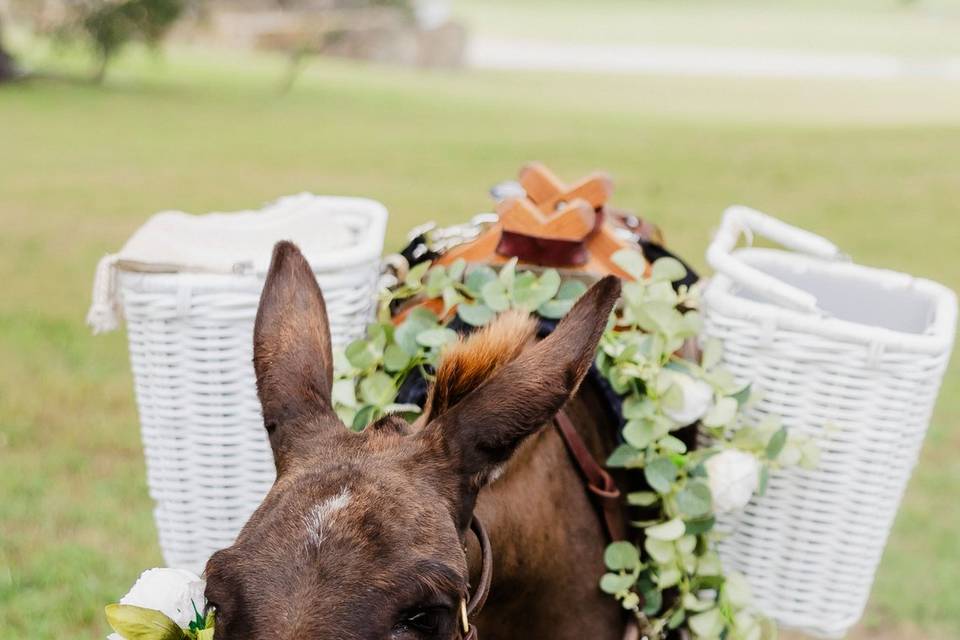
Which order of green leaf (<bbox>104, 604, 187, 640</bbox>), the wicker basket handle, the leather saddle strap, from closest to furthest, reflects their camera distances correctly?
green leaf (<bbox>104, 604, 187, 640</bbox>) < the leather saddle strap < the wicker basket handle

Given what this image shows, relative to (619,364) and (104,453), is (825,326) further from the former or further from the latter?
(104,453)

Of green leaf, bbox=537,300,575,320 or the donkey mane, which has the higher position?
the donkey mane

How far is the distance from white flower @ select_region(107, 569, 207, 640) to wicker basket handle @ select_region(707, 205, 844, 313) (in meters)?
1.60

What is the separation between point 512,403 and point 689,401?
95cm

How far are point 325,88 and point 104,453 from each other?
47.7 feet

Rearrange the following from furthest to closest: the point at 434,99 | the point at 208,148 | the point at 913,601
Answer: the point at 434,99
the point at 208,148
the point at 913,601

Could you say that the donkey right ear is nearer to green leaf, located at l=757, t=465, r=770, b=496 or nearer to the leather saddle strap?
the leather saddle strap

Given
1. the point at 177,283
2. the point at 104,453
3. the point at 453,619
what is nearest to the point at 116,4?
the point at 104,453

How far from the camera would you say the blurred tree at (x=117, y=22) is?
1619 centimetres

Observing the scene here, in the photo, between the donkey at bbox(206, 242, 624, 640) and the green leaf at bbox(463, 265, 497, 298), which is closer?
the donkey at bbox(206, 242, 624, 640)

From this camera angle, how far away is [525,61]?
28.5 meters

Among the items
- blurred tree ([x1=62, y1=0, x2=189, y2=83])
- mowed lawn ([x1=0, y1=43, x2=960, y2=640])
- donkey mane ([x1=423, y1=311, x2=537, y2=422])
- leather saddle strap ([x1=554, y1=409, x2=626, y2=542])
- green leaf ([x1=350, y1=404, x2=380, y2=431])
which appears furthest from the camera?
blurred tree ([x1=62, y1=0, x2=189, y2=83])

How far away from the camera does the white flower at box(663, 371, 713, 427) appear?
2.51 meters

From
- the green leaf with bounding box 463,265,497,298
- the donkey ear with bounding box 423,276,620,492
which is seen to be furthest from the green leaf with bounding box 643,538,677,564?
the donkey ear with bounding box 423,276,620,492
